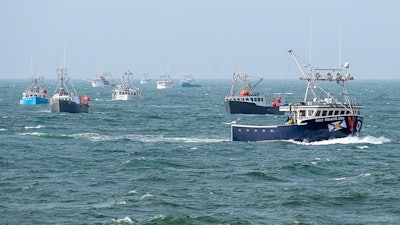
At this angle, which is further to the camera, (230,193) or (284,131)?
(284,131)

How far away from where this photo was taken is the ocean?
50969mm

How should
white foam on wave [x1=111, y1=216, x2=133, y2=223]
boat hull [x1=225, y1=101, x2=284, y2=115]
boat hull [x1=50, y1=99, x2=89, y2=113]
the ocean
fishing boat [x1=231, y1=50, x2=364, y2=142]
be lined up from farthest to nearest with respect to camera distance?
1. boat hull [x1=50, y1=99, x2=89, y2=113]
2. boat hull [x1=225, y1=101, x2=284, y2=115]
3. fishing boat [x1=231, y1=50, x2=364, y2=142]
4. the ocean
5. white foam on wave [x1=111, y1=216, x2=133, y2=223]

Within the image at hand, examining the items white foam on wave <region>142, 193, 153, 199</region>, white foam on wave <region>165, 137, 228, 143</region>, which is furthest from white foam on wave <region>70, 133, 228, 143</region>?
white foam on wave <region>142, 193, 153, 199</region>

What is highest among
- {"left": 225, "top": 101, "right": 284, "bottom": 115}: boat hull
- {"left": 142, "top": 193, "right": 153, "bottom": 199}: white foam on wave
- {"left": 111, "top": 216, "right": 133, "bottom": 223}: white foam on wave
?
{"left": 225, "top": 101, "right": 284, "bottom": 115}: boat hull

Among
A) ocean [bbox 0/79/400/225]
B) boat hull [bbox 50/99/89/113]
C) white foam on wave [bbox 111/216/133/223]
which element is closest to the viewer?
white foam on wave [bbox 111/216/133/223]

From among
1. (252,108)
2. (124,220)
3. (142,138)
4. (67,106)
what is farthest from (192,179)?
(67,106)

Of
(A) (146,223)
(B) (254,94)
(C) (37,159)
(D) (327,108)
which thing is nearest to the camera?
(A) (146,223)

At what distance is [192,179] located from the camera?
64.0 meters

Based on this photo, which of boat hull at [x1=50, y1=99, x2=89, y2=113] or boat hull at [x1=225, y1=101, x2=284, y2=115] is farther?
boat hull at [x1=50, y1=99, x2=89, y2=113]

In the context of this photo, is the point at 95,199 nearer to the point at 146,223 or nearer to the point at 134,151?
the point at 146,223

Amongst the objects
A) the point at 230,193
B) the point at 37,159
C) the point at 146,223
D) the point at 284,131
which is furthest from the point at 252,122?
the point at 146,223

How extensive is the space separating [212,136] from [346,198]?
46.9 metres

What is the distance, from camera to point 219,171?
2692 inches

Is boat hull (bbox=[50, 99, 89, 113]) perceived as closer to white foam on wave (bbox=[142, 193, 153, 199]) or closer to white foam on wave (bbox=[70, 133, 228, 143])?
white foam on wave (bbox=[70, 133, 228, 143])
